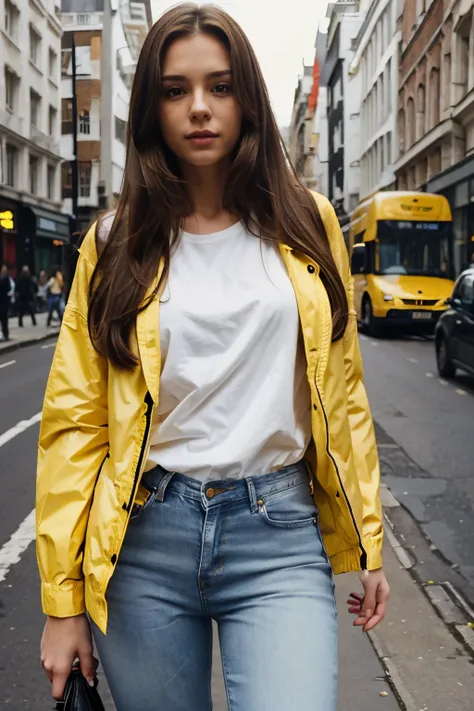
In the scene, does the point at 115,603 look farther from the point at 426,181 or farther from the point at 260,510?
the point at 426,181

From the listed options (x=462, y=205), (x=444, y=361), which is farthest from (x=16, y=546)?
(x=462, y=205)

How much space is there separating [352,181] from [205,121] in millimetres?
63395

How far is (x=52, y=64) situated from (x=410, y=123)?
55.2 ft

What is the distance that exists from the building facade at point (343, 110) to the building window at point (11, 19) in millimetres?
29269

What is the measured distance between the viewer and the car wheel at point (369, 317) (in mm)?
22000

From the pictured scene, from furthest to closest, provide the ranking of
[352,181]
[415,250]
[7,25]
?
[352,181] < [7,25] < [415,250]

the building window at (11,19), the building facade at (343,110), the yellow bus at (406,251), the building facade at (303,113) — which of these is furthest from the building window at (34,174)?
the building facade at (303,113)

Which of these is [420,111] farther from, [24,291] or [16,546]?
[16,546]

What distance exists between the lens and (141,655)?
5.53ft

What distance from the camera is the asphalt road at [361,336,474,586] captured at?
5662mm

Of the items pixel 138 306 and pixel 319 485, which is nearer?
pixel 138 306

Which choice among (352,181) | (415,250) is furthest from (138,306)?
(352,181)

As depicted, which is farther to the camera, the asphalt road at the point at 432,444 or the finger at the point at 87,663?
the asphalt road at the point at 432,444

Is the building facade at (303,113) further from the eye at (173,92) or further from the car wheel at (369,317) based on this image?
the eye at (173,92)
